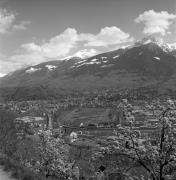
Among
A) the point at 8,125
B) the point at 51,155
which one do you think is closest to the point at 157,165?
the point at 51,155

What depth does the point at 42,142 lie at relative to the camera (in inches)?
1232

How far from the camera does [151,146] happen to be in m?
12.1

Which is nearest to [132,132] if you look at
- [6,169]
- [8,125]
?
[6,169]

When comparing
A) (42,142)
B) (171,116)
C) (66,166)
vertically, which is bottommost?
(66,166)

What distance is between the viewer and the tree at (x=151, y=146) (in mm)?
11992

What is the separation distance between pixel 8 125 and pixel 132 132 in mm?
32284

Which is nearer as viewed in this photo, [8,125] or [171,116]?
[171,116]

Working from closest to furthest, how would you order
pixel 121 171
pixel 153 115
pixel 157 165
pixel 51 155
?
pixel 153 115 < pixel 157 165 < pixel 121 171 < pixel 51 155

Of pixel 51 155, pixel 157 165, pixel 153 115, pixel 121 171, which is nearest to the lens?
pixel 153 115

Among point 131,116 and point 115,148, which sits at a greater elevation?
point 131,116

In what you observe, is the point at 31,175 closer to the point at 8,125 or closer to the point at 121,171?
the point at 121,171

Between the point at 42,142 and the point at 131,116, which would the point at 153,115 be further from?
the point at 42,142

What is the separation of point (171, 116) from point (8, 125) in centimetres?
3310

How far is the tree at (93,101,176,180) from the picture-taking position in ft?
39.3
